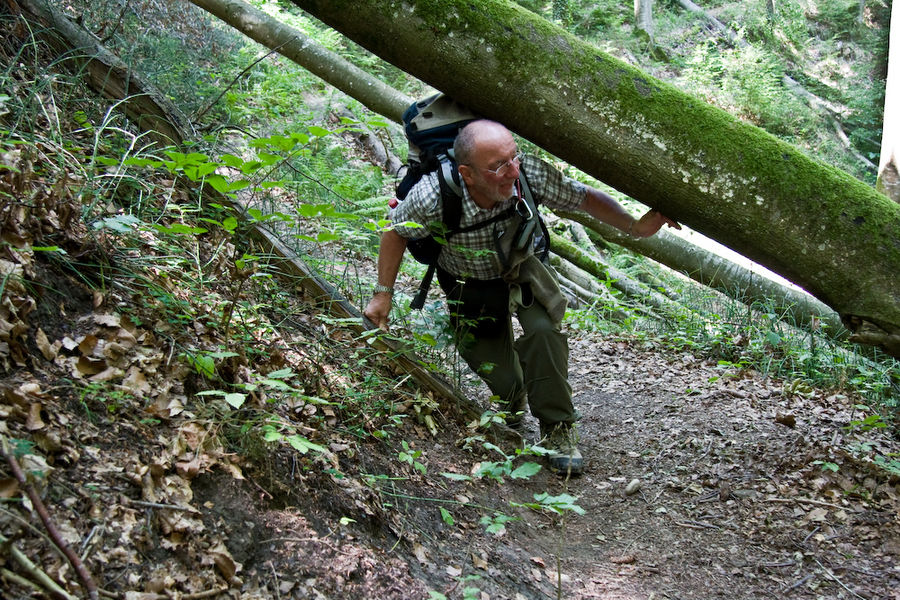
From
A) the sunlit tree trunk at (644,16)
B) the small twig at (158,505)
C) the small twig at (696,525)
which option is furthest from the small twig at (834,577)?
the sunlit tree trunk at (644,16)

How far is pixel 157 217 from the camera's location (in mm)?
3377

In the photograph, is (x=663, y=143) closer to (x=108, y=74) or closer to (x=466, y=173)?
(x=466, y=173)

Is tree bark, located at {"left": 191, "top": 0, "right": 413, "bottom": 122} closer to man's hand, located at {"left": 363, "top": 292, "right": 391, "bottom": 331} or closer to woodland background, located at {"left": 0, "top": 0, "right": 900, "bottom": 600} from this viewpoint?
woodland background, located at {"left": 0, "top": 0, "right": 900, "bottom": 600}

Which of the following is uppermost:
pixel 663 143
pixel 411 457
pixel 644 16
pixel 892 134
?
pixel 644 16

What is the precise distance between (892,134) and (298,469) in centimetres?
676

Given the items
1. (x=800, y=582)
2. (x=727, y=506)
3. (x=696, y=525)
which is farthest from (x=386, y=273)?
(x=800, y=582)

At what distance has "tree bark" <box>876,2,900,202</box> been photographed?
19.9ft

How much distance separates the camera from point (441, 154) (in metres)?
3.76

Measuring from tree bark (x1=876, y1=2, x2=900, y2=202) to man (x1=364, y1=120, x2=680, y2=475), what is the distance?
12.7ft

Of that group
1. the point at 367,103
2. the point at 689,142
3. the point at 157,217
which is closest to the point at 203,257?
the point at 157,217

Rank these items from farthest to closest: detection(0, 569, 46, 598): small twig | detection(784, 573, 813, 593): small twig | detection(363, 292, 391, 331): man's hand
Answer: detection(363, 292, 391, 331): man's hand, detection(784, 573, 813, 593): small twig, detection(0, 569, 46, 598): small twig

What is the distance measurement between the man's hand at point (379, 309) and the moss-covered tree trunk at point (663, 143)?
4.50 ft

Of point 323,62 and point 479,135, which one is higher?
point 479,135

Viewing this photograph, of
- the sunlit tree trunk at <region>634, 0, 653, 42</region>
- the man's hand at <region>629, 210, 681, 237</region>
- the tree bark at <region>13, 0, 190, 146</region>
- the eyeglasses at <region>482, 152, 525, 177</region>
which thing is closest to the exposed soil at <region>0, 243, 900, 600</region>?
the eyeglasses at <region>482, 152, 525, 177</region>
